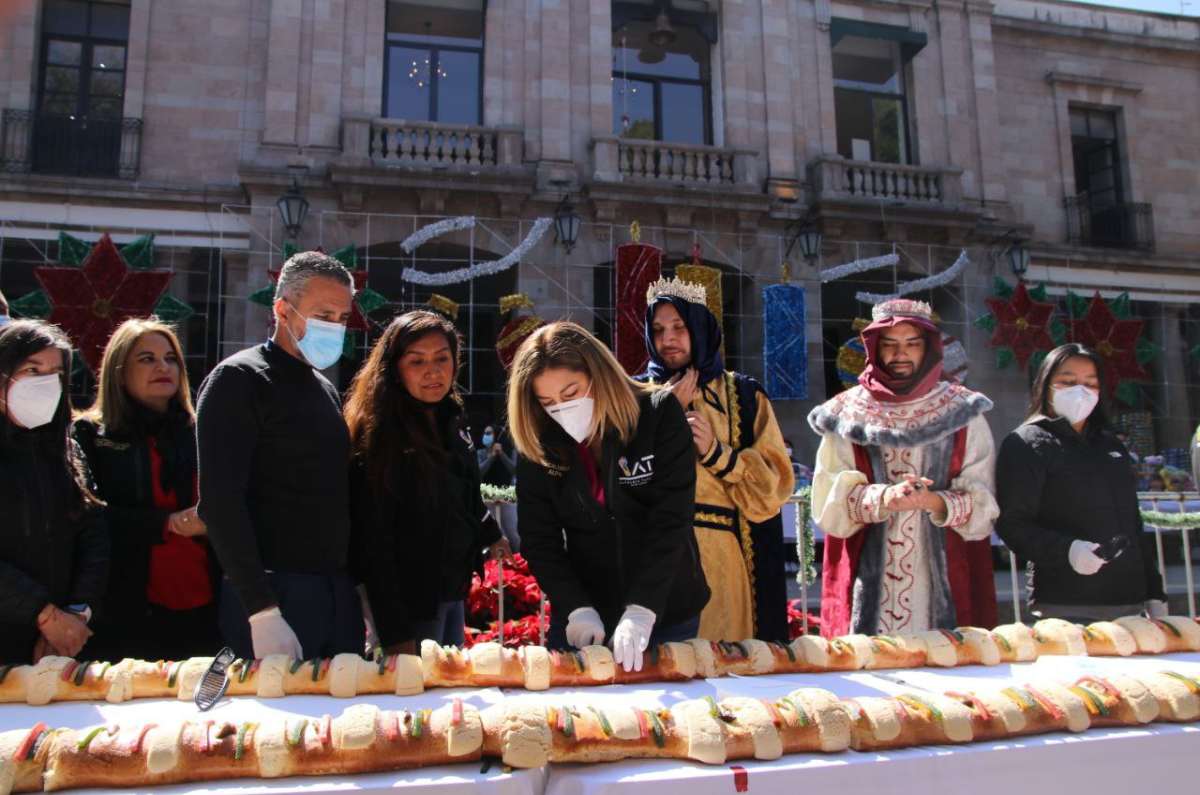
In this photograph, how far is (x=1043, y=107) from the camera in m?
16.2

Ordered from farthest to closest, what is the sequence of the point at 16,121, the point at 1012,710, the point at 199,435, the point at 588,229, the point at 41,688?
the point at 588,229 → the point at 16,121 → the point at 199,435 → the point at 41,688 → the point at 1012,710

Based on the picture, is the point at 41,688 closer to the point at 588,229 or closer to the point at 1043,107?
the point at 588,229

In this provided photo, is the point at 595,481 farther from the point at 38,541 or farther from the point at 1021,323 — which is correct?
the point at 1021,323

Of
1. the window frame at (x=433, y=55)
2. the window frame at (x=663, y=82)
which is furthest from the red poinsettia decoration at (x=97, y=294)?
the window frame at (x=663, y=82)

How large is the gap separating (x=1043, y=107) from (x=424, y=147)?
12.2 meters

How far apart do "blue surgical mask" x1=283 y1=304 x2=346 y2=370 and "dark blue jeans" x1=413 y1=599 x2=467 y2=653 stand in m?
0.90

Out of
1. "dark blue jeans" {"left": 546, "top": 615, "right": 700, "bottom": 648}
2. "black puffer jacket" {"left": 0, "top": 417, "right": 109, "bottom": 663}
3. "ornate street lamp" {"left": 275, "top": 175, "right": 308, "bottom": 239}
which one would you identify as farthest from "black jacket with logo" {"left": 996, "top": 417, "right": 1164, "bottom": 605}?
"ornate street lamp" {"left": 275, "top": 175, "right": 308, "bottom": 239}

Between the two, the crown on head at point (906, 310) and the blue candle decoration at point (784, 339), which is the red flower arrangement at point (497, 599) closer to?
the crown on head at point (906, 310)

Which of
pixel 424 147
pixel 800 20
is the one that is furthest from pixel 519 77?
pixel 800 20

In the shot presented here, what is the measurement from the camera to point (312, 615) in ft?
7.77

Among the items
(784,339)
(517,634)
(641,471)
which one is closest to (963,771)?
(641,471)

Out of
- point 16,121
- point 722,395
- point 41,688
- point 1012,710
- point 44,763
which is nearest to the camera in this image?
point 44,763

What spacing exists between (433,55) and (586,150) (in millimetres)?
3256

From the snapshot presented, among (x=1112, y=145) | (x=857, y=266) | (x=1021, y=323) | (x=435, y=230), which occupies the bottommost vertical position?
(x=1021, y=323)
